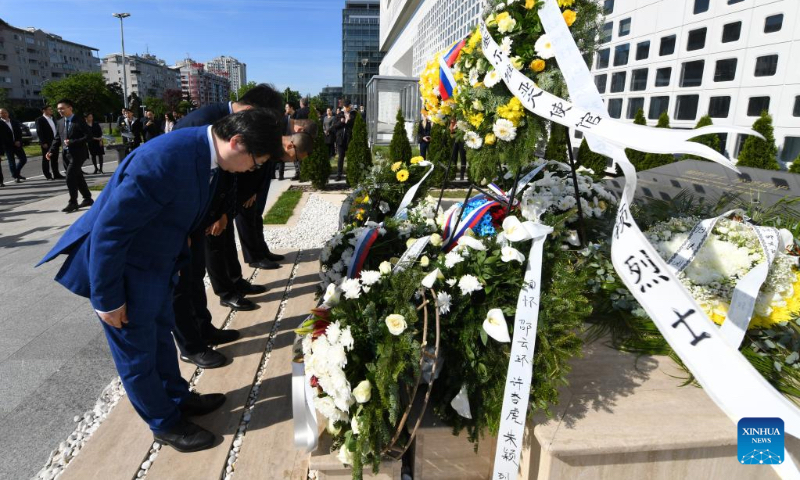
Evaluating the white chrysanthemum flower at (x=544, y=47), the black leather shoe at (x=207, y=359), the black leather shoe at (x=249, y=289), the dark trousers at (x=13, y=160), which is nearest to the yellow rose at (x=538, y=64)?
the white chrysanthemum flower at (x=544, y=47)

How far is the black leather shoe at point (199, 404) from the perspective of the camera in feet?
8.43

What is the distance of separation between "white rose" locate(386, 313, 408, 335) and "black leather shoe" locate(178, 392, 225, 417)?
4.79 feet

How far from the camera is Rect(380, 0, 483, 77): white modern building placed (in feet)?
71.2

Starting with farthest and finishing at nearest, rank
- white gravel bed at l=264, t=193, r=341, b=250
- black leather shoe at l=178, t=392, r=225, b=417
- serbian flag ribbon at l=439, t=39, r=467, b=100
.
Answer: white gravel bed at l=264, t=193, r=341, b=250 < serbian flag ribbon at l=439, t=39, r=467, b=100 < black leather shoe at l=178, t=392, r=225, b=417

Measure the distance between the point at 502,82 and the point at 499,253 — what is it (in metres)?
0.87

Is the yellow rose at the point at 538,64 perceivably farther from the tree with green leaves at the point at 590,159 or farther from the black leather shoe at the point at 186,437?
the tree with green leaves at the point at 590,159

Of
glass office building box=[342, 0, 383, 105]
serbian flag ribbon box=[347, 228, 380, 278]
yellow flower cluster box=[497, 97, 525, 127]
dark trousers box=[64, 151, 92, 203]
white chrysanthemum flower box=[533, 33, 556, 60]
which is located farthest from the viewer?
glass office building box=[342, 0, 383, 105]

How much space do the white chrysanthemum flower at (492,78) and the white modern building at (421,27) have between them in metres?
3.59

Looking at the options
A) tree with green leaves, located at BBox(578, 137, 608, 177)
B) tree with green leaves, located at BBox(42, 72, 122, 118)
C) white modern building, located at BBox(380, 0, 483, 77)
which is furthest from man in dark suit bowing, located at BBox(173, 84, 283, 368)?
tree with green leaves, located at BBox(42, 72, 122, 118)

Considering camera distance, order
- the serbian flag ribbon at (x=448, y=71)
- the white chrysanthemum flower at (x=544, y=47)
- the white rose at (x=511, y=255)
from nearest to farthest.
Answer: the white rose at (x=511, y=255) < the white chrysanthemum flower at (x=544, y=47) < the serbian flag ribbon at (x=448, y=71)

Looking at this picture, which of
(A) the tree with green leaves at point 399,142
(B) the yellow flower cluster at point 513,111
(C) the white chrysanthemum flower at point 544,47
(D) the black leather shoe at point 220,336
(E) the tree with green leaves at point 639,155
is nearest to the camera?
(C) the white chrysanthemum flower at point 544,47

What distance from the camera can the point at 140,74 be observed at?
107 meters

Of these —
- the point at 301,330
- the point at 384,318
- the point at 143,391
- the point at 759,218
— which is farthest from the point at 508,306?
the point at 759,218

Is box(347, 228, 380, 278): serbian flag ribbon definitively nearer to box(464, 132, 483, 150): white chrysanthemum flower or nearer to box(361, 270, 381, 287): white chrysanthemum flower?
box(361, 270, 381, 287): white chrysanthemum flower
